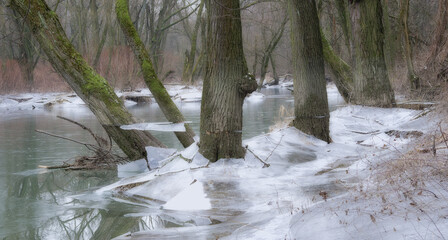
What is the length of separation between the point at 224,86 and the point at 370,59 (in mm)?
4801

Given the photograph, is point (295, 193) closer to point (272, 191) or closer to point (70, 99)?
Answer: point (272, 191)

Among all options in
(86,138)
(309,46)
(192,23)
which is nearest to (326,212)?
(309,46)

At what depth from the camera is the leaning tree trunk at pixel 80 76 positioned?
7.67 meters

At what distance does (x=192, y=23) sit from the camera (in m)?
43.6

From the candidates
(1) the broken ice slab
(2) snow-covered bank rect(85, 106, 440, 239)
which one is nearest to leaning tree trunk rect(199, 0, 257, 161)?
(2) snow-covered bank rect(85, 106, 440, 239)

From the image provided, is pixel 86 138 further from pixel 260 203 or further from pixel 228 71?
pixel 260 203

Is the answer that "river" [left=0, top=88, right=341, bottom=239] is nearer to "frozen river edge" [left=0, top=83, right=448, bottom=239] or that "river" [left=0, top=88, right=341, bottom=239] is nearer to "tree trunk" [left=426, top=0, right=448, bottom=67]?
"frozen river edge" [left=0, top=83, right=448, bottom=239]

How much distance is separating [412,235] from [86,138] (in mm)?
9687

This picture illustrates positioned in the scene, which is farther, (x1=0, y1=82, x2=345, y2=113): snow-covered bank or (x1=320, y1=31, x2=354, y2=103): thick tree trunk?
(x1=0, y1=82, x2=345, y2=113): snow-covered bank

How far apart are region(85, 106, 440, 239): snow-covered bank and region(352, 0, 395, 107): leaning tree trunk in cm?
156

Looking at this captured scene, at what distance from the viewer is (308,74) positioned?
8344mm

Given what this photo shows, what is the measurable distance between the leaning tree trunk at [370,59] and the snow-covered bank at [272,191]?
5.13 ft

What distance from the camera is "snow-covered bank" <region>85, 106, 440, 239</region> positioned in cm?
376

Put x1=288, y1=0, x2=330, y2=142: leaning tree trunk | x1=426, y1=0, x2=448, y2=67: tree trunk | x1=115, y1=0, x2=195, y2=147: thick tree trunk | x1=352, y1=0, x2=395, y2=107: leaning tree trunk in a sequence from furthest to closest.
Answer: x1=426, y1=0, x2=448, y2=67: tree trunk
x1=352, y1=0, x2=395, y2=107: leaning tree trunk
x1=115, y1=0, x2=195, y2=147: thick tree trunk
x1=288, y1=0, x2=330, y2=142: leaning tree trunk
